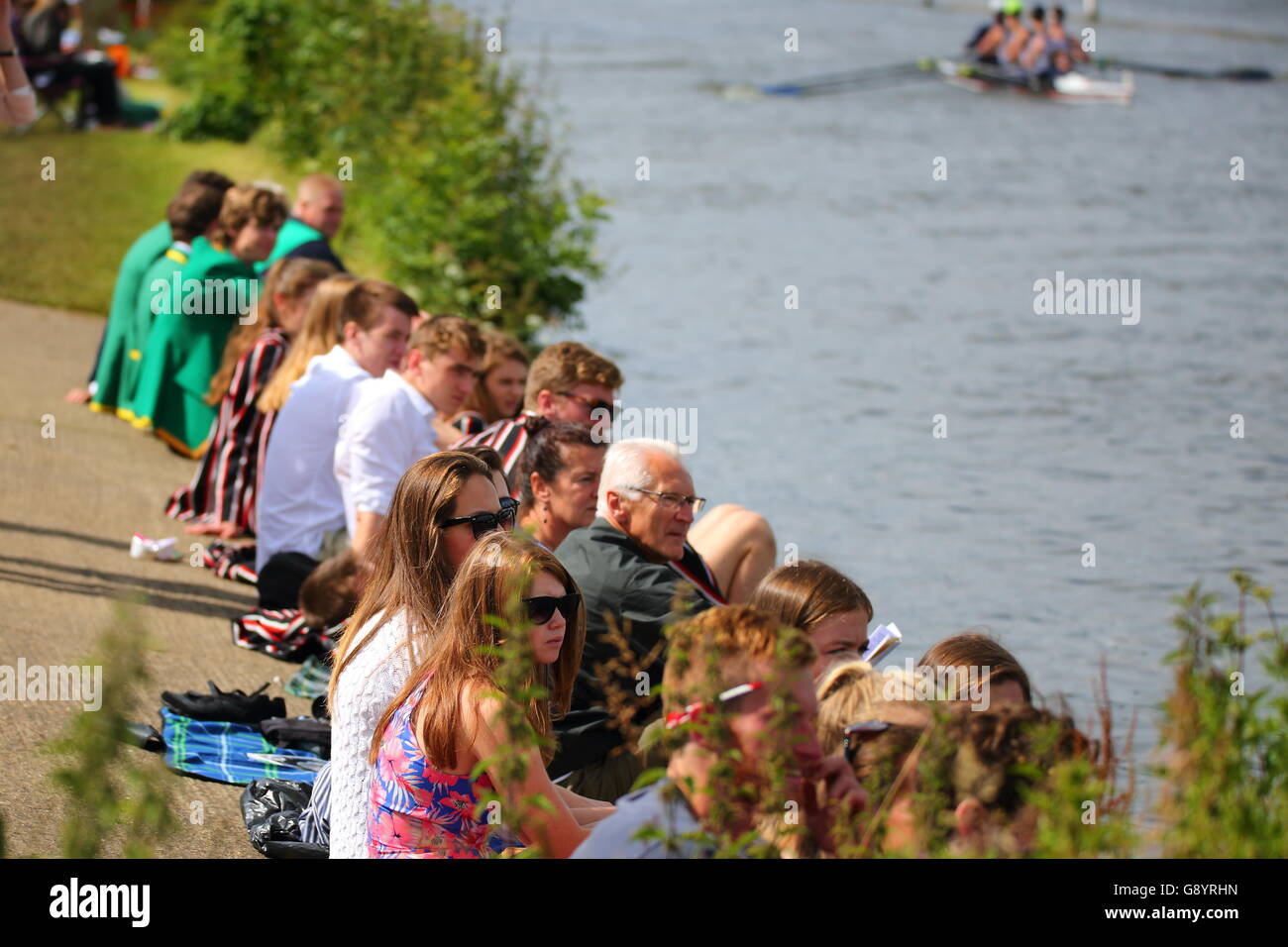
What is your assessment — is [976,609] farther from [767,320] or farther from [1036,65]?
[1036,65]

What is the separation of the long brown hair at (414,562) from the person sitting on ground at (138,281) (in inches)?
224

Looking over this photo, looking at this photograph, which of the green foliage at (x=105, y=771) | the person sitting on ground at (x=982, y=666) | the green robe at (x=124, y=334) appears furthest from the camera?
the green robe at (x=124, y=334)

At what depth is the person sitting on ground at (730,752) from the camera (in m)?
2.88

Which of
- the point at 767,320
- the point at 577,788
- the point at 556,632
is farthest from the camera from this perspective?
the point at 767,320

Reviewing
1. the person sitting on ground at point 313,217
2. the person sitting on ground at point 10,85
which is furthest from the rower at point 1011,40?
the person sitting on ground at point 10,85

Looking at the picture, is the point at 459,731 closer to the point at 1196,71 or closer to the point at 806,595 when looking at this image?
the point at 806,595

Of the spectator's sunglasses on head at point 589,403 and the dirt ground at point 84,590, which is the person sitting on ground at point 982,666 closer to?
the dirt ground at point 84,590

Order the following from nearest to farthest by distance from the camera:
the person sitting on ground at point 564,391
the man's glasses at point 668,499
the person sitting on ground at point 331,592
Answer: the man's glasses at point 668,499
the person sitting on ground at point 331,592
the person sitting on ground at point 564,391

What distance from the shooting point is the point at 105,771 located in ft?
8.74

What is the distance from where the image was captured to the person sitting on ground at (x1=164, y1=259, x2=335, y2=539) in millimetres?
8500

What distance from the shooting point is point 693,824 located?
299 cm

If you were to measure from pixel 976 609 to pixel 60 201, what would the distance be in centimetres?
1136

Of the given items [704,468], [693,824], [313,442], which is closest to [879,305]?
[704,468]

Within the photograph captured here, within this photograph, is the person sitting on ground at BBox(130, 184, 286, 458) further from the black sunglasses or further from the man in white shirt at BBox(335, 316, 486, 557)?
the black sunglasses
